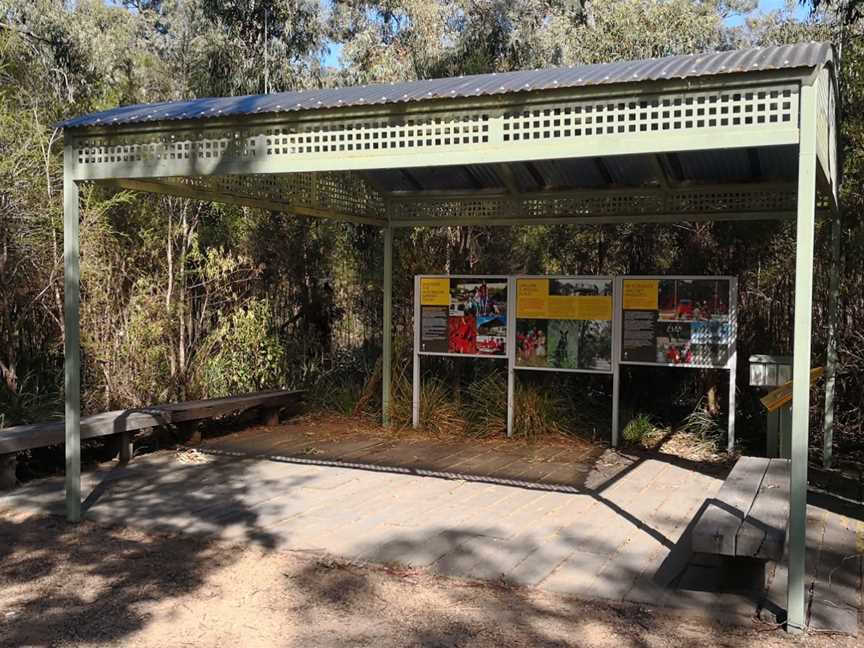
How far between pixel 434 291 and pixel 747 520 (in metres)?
5.84

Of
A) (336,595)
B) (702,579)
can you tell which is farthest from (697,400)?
(336,595)

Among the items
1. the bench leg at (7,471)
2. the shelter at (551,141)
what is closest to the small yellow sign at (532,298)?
the shelter at (551,141)

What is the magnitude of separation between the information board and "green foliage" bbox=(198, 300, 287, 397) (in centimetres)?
243

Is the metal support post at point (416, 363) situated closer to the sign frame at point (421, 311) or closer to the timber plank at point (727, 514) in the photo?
the sign frame at point (421, 311)

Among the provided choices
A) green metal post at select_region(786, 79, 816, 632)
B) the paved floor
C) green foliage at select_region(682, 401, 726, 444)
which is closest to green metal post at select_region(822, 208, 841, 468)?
the paved floor

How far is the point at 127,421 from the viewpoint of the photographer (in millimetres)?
7551

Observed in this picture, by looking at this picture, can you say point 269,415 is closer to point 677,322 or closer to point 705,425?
point 677,322

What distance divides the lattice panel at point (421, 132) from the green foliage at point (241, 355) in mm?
4832

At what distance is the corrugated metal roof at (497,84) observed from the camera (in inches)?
173

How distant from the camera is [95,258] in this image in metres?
9.32

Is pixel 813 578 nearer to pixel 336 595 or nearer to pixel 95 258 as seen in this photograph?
pixel 336 595

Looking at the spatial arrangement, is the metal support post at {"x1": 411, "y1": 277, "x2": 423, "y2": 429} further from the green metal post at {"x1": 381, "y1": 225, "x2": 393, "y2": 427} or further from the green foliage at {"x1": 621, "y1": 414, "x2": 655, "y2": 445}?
the green foliage at {"x1": 621, "y1": 414, "x2": 655, "y2": 445}

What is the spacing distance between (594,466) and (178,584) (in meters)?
4.30

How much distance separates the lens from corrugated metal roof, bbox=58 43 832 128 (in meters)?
4.39
